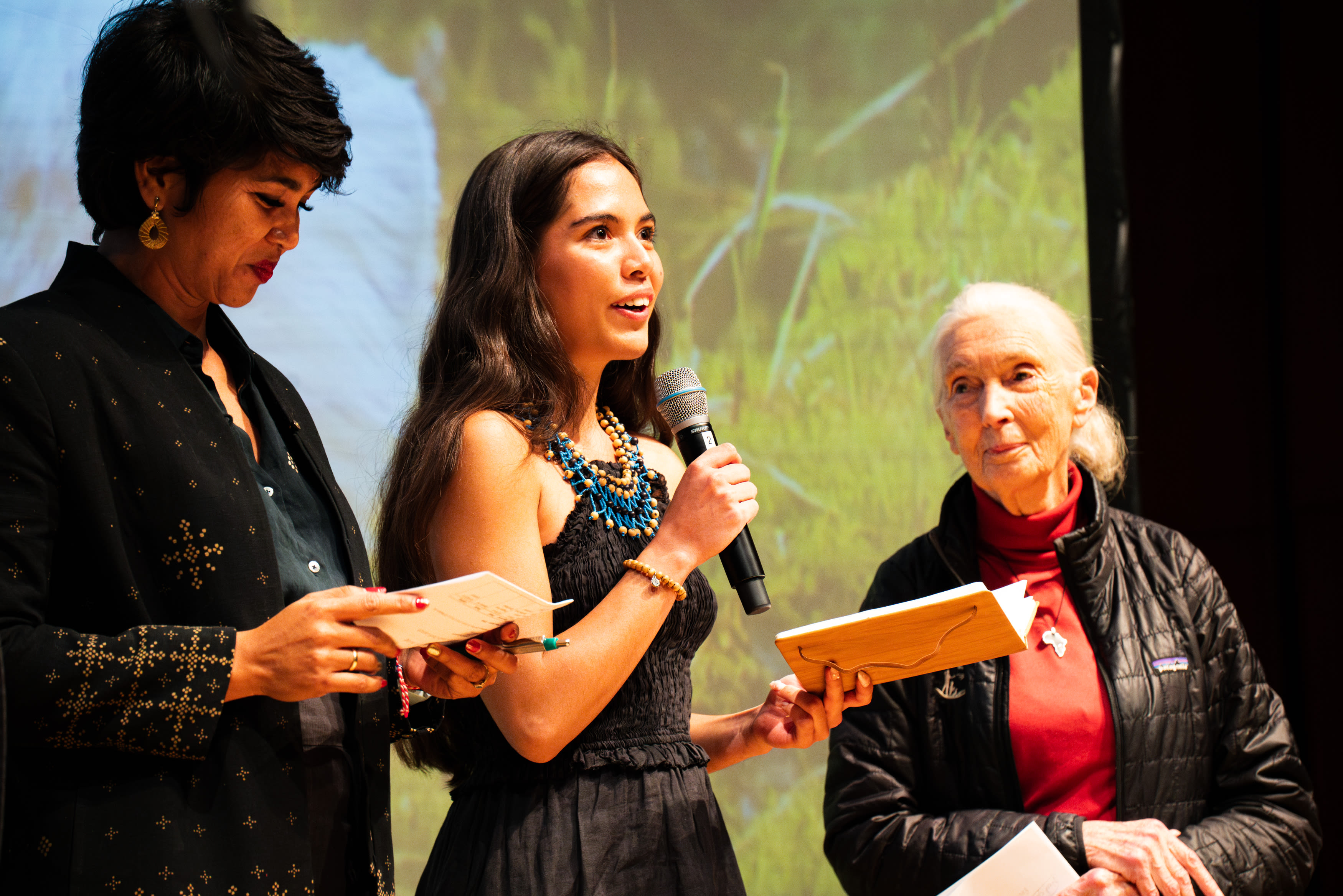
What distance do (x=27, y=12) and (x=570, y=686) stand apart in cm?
174

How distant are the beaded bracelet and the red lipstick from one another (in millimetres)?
594

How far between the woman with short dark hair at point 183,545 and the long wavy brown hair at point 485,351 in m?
0.10

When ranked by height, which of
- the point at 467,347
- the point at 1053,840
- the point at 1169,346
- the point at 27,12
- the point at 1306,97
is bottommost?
the point at 1053,840

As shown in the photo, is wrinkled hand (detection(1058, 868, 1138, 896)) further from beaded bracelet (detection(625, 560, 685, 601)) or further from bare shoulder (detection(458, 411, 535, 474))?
bare shoulder (detection(458, 411, 535, 474))

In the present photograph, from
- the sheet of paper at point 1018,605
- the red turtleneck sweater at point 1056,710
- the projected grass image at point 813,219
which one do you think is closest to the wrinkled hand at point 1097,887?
the red turtleneck sweater at point 1056,710

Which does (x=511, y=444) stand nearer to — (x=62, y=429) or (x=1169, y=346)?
(x=62, y=429)

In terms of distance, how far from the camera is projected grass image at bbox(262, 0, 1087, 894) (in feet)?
10.2

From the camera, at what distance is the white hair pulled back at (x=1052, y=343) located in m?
2.29

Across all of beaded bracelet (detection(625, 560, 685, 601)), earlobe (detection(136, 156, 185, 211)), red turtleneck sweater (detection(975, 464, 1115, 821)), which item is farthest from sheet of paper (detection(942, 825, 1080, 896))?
earlobe (detection(136, 156, 185, 211))

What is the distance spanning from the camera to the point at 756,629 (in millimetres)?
3178

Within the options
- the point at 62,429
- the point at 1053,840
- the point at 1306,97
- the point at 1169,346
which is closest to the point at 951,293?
the point at 1169,346

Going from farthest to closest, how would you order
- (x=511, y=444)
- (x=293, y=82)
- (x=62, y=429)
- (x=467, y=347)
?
(x=467, y=347), (x=511, y=444), (x=293, y=82), (x=62, y=429)

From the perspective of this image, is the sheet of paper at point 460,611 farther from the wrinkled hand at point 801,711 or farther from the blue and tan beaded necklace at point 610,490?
the wrinkled hand at point 801,711

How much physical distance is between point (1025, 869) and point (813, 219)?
212 centimetres
